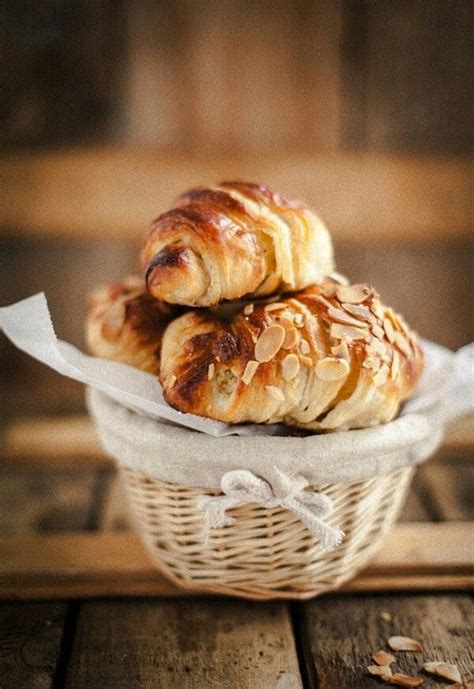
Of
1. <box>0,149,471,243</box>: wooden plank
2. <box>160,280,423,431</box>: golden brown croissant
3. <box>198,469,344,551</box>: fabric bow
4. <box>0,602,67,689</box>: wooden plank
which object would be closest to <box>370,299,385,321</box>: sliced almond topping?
<box>160,280,423,431</box>: golden brown croissant

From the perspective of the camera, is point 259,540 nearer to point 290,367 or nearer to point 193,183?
point 290,367

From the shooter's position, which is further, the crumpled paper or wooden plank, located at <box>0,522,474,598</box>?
wooden plank, located at <box>0,522,474,598</box>

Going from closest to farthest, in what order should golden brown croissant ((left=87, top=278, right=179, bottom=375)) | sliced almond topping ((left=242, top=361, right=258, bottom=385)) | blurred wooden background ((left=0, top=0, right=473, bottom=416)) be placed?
sliced almond topping ((left=242, top=361, right=258, bottom=385)) → golden brown croissant ((left=87, top=278, right=179, bottom=375)) → blurred wooden background ((left=0, top=0, right=473, bottom=416))

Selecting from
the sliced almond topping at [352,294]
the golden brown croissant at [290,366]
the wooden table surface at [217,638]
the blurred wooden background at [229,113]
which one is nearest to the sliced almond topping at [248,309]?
the golden brown croissant at [290,366]

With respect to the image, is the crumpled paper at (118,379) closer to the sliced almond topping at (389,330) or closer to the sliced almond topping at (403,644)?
the sliced almond topping at (389,330)

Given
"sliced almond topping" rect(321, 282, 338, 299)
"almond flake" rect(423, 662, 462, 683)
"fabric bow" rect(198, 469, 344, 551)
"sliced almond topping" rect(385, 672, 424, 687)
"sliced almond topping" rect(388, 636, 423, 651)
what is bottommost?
"sliced almond topping" rect(388, 636, 423, 651)

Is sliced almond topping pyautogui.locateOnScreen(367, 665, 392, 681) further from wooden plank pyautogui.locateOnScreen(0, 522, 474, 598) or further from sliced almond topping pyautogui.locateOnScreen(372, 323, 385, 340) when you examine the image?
sliced almond topping pyautogui.locateOnScreen(372, 323, 385, 340)

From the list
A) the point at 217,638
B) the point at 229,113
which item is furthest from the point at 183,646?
the point at 229,113
